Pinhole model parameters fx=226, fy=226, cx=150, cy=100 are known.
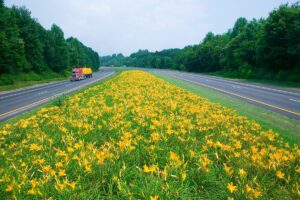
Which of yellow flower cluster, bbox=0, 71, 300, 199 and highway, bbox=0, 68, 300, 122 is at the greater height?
yellow flower cluster, bbox=0, 71, 300, 199

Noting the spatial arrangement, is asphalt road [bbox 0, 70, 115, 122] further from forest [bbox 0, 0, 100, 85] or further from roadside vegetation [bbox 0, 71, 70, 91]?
forest [bbox 0, 0, 100, 85]

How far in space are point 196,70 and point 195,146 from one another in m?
82.7

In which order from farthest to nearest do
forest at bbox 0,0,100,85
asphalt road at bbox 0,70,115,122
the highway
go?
1. forest at bbox 0,0,100,85
2. asphalt road at bbox 0,70,115,122
3. the highway

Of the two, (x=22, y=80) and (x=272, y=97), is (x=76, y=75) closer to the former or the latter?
(x=22, y=80)

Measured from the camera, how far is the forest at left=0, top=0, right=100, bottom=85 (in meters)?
31.7

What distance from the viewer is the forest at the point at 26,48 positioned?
3166 cm

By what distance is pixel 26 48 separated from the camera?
1660 inches

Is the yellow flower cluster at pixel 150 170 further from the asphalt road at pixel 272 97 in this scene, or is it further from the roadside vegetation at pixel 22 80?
the roadside vegetation at pixel 22 80

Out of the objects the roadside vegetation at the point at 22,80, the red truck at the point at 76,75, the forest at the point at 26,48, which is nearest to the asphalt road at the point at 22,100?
the roadside vegetation at the point at 22,80

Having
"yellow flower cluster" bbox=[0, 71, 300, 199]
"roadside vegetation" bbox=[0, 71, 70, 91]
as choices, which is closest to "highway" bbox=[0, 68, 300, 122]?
"roadside vegetation" bbox=[0, 71, 70, 91]

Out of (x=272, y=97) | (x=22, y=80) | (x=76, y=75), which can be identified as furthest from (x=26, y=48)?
(x=272, y=97)

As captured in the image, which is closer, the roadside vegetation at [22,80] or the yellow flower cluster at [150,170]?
the yellow flower cluster at [150,170]

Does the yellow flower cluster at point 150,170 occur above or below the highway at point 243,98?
above

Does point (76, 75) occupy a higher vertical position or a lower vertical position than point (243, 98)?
lower
